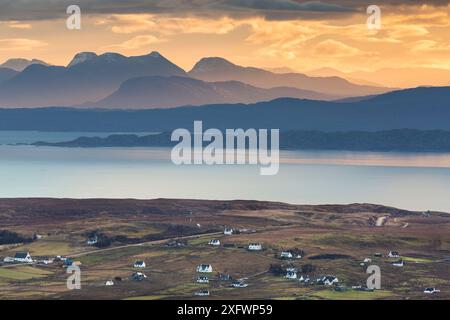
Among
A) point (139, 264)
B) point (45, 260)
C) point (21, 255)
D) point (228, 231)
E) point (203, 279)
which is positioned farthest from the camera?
point (228, 231)

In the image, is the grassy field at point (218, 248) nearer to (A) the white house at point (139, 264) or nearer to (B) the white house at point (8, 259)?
(A) the white house at point (139, 264)

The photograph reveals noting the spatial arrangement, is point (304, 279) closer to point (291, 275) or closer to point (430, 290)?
point (291, 275)

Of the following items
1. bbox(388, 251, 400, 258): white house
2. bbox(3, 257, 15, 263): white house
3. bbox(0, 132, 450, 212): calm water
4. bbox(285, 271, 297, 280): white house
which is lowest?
bbox(0, 132, 450, 212): calm water

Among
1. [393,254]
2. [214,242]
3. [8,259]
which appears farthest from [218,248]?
[8,259]

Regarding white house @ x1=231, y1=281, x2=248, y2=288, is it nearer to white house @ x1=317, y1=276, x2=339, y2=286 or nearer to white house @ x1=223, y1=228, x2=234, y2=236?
white house @ x1=317, y1=276, x2=339, y2=286

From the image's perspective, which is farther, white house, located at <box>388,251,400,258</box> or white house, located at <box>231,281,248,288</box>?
white house, located at <box>388,251,400,258</box>

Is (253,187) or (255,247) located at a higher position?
(255,247)

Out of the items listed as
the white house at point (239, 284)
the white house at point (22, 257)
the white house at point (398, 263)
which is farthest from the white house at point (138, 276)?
the white house at point (398, 263)

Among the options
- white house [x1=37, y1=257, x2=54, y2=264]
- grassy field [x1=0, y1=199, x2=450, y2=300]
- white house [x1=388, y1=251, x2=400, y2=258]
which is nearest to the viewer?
grassy field [x1=0, y1=199, x2=450, y2=300]

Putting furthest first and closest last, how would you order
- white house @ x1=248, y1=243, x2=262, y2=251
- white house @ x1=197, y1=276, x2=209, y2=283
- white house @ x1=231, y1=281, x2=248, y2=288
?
1. white house @ x1=248, y1=243, x2=262, y2=251
2. white house @ x1=197, y1=276, x2=209, y2=283
3. white house @ x1=231, y1=281, x2=248, y2=288

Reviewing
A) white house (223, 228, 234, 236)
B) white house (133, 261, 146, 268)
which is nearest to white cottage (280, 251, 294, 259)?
white house (133, 261, 146, 268)
